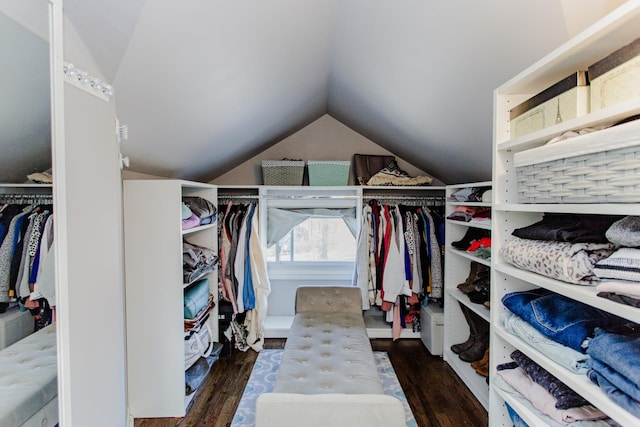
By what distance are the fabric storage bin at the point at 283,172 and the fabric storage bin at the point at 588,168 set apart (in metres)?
2.50

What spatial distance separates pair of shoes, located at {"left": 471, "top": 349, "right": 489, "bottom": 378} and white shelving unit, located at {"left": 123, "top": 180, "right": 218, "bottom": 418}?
6.95 ft

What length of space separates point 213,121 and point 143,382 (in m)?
1.73

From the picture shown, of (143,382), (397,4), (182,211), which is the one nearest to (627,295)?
(397,4)

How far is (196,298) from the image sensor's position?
248 centimetres

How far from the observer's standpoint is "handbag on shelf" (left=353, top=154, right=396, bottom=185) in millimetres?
3555

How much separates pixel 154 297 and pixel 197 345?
0.60 metres

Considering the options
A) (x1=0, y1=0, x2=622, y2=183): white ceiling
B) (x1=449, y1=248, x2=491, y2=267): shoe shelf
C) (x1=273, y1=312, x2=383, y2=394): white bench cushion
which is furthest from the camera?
(x1=449, y1=248, x2=491, y2=267): shoe shelf

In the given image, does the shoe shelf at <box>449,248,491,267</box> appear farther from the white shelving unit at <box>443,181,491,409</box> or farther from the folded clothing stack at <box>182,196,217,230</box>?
the folded clothing stack at <box>182,196,217,230</box>

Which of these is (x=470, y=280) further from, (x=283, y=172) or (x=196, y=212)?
(x=196, y=212)

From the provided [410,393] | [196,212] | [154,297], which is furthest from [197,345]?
[410,393]

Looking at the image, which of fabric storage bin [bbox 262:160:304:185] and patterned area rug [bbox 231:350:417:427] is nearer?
patterned area rug [bbox 231:350:417:427]

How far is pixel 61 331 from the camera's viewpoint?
86 cm

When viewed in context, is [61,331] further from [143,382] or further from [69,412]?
[143,382]

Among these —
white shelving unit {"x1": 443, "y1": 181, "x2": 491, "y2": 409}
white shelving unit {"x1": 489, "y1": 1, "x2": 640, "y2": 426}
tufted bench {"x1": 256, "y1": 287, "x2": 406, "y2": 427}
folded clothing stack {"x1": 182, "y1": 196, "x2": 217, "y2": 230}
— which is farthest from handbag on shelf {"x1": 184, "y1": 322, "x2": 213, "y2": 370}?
white shelving unit {"x1": 443, "y1": 181, "x2": 491, "y2": 409}
